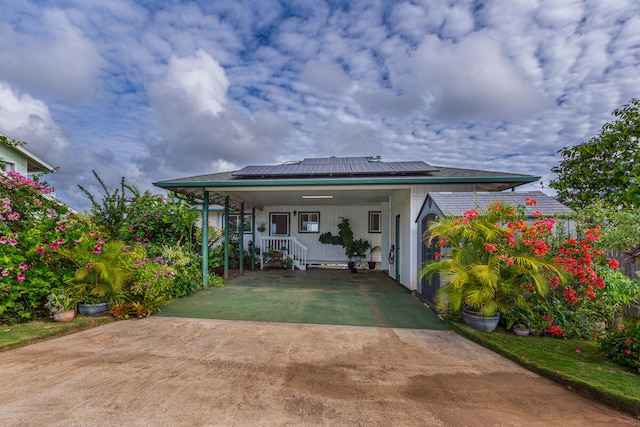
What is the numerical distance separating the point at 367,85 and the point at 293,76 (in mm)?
2455

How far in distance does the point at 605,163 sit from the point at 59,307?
38.2 feet

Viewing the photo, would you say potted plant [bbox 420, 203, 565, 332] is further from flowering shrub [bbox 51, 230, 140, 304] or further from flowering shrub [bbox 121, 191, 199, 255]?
flowering shrub [bbox 121, 191, 199, 255]

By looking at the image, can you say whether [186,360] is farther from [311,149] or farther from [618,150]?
[311,149]

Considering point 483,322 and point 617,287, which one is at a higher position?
point 617,287

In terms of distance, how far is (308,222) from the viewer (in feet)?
41.0

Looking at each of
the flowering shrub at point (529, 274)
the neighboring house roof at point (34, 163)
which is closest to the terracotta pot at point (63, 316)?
the flowering shrub at point (529, 274)

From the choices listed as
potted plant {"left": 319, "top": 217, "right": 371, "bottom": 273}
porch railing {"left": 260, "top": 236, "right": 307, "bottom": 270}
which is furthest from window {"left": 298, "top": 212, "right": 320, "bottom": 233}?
porch railing {"left": 260, "top": 236, "right": 307, "bottom": 270}

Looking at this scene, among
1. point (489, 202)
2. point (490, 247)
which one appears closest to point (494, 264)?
point (490, 247)

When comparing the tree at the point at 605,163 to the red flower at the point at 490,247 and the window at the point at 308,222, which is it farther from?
the window at the point at 308,222

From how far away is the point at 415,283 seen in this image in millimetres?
6594

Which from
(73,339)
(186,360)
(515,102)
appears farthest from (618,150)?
(73,339)

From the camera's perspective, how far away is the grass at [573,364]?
7.50ft

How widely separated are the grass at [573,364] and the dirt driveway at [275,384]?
0.10 metres

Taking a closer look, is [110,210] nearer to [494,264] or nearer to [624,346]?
[494,264]
